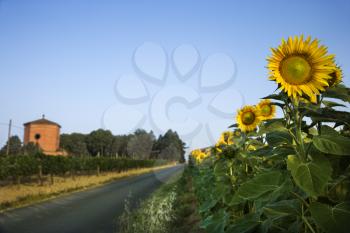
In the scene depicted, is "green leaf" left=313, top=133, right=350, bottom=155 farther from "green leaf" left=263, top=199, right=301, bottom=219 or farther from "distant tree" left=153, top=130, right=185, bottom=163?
"distant tree" left=153, top=130, right=185, bottom=163

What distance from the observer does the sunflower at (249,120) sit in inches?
154

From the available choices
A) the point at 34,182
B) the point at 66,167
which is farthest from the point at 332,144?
the point at 66,167

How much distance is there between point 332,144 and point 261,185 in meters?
0.34

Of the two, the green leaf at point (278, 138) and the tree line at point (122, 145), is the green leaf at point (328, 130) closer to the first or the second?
the green leaf at point (278, 138)

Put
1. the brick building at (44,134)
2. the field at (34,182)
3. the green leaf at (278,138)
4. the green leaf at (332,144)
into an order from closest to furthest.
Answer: the green leaf at (332,144) < the green leaf at (278,138) < the field at (34,182) < the brick building at (44,134)

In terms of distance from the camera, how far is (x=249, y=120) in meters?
3.92

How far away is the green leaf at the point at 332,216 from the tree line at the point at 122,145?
79.9m

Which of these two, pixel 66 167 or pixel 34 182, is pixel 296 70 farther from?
pixel 66 167

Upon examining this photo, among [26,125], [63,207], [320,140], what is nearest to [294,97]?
[320,140]

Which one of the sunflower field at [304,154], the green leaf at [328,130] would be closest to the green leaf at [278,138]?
the sunflower field at [304,154]

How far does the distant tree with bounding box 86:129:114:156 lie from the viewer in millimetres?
107812

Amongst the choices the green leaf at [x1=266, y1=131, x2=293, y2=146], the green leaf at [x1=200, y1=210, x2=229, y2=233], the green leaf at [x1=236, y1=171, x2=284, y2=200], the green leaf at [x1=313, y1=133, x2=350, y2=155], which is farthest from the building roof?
the green leaf at [x1=313, y1=133, x2=350, y2=155]

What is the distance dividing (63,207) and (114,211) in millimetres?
2131

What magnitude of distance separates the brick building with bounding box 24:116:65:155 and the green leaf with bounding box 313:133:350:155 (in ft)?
191
